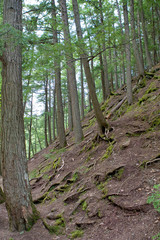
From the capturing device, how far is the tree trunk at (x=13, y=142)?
15.2 ft

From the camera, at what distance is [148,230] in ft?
11.3

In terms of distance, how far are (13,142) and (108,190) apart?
301cm

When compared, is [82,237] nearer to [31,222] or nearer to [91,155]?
[31,222]

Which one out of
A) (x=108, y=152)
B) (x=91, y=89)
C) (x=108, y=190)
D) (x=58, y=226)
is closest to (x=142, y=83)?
(x=91, y=89)

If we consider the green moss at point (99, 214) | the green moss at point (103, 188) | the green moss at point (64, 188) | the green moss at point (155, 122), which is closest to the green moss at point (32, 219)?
the green moss at point (99, 214)

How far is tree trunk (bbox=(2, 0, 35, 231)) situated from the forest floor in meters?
0.47

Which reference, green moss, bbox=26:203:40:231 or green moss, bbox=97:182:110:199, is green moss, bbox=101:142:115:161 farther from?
green moss, bbox=26:203:40:231

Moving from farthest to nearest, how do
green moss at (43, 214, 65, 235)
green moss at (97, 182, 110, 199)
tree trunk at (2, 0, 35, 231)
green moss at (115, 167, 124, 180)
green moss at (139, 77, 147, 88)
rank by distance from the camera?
green moss at (139, 77, 147, 88) → green moss at (115, 167, 124, 180) → green moss at (97, 182, 110, 199) → green moss at (43, 214, 65, 235) → tree trunk at (2, 0, 35, 231)

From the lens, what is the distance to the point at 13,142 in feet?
15.6

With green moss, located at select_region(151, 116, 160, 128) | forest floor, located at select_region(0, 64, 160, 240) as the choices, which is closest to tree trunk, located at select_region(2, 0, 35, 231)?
forest floor, located at select_region(0, 64, 160, 240)

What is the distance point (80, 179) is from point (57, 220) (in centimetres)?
196

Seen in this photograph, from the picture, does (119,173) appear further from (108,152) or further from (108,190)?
(108,152)

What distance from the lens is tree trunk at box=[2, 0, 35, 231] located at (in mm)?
4629

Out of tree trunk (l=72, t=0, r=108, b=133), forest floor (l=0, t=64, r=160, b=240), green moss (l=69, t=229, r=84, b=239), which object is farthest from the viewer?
tree trunk (l=72, t=0, r=108, b=133)
